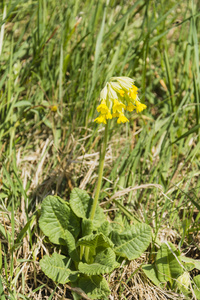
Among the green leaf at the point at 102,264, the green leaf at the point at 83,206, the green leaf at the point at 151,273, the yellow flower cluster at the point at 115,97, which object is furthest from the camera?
the green leaf at the point at 83,206

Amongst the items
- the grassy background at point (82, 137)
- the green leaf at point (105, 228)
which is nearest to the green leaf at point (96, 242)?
the green leaf at point (105, 228)

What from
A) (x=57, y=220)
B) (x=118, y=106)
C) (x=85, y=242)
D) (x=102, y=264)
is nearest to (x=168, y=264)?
(x=102, y=264)

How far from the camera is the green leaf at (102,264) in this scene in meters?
2.24

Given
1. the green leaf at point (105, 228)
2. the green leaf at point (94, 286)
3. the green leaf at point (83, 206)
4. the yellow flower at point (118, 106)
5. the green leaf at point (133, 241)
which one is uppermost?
the yellow flower at point (118, 106)

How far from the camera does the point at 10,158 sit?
2953 millimetres

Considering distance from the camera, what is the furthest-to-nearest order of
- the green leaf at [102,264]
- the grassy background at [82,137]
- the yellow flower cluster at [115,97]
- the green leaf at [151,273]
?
the grassy background at [82,137], the green leaf at [151,273], the green leaf at [102,264], the yellow flower cluster at [115,97]

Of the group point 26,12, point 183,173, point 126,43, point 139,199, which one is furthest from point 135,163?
point 26,12

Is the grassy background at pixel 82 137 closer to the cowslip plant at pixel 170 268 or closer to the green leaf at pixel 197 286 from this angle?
the cowslip plant at pixel 170 268

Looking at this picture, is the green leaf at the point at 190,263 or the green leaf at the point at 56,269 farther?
the green leaf at the point at 190,263

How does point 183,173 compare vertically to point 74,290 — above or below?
above

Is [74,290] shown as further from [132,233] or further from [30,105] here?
[30,105]

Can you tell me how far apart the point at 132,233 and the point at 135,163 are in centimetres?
68

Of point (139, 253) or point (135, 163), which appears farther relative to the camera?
point (135, 163)

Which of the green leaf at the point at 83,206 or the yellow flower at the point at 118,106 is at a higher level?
the yellow flower at the point at 118,106
